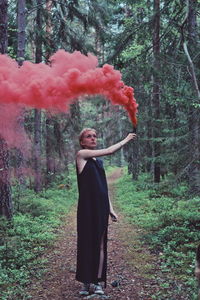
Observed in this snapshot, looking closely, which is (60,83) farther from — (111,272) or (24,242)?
(24,242)

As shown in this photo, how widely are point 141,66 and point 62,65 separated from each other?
18.4 feet

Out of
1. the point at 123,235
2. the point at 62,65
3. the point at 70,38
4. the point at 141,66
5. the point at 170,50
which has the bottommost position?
the point at 123,235

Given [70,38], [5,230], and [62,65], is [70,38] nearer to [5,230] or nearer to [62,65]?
[5,230]

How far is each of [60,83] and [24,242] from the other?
4.77 metres

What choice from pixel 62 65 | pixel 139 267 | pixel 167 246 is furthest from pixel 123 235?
pixel 62 65

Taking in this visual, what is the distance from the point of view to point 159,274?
607 cm

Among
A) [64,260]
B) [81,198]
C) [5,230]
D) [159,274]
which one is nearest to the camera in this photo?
[81,198]

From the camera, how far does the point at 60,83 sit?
4.57 metres

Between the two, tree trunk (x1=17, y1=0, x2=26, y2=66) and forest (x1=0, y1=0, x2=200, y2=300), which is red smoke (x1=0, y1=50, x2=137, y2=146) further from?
tree trunk (x1=17, y1=0, x2=26, y2=66)

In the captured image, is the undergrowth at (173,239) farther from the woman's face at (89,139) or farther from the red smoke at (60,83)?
the red smoke at (60,83)

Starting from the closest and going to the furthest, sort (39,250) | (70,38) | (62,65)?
1. (62,65)
2. (39,250)
3. (70,38)

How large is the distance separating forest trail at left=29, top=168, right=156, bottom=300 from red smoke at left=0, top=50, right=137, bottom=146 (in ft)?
8.91

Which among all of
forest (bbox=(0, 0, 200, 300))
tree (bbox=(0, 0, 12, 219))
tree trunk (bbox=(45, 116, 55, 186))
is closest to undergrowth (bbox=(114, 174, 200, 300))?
forest (bbox=(0, 0, 200, 300))

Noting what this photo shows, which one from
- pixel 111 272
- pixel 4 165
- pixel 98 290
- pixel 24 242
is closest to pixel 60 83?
pixel 98 290
